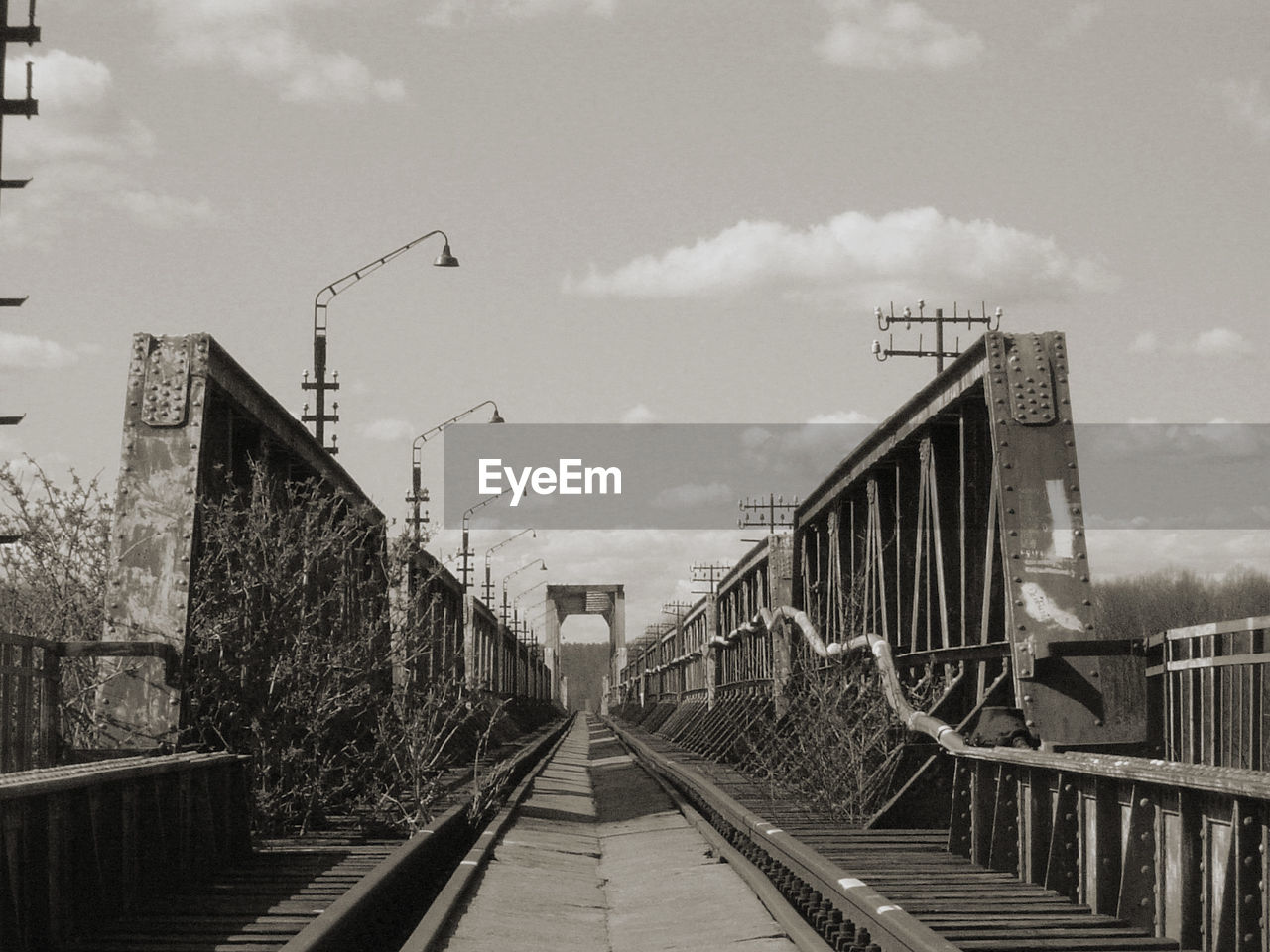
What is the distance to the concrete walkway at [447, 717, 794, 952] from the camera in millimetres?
10227

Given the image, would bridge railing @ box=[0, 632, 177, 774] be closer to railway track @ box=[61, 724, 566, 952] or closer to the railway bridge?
the railway bridge

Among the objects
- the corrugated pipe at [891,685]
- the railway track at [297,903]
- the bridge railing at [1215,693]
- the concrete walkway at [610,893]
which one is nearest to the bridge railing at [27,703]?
the railway track at [297,903]

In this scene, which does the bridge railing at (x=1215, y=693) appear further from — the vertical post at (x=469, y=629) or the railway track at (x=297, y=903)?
the vertical post at (x=469, y=629)

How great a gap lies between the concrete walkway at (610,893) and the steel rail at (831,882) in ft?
1.23

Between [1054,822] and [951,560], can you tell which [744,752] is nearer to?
[951,560]

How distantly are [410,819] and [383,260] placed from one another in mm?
13235

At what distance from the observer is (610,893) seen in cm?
1339

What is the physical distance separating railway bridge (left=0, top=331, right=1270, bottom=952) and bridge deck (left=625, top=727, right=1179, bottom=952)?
37 mm

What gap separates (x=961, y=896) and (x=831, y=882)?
0.79 m

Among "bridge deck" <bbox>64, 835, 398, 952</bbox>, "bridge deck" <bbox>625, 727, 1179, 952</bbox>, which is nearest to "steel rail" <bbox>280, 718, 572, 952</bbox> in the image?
A: "bridge deck" <bbox>64, 835, 398, 952</bbox>

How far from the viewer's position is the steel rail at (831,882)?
24.2 ft

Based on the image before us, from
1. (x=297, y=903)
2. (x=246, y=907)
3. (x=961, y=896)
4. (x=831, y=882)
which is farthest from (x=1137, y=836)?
(x=246, y=907)

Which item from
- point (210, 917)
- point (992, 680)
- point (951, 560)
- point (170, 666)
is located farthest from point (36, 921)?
point (951, 560)

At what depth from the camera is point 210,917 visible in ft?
28.4
